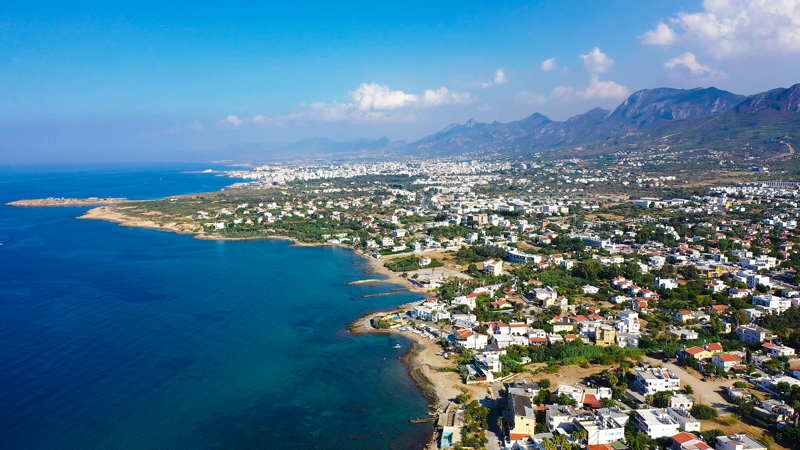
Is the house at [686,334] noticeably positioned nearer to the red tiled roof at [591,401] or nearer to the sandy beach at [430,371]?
the red tiled roof at [591,401]

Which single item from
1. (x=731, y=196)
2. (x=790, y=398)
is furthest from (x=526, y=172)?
(x=790, y=398)

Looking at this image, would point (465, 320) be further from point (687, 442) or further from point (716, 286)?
point (716, 286)

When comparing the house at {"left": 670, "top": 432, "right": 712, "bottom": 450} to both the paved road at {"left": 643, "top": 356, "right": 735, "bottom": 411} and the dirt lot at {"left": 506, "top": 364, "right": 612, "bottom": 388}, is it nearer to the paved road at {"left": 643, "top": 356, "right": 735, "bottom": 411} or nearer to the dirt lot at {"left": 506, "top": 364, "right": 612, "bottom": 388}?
the paved road at {"left": 643, "top": 356, "right": 735, "bottom": 411}

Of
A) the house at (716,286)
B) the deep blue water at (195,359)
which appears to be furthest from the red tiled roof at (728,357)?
the deep blue water at (195,359)

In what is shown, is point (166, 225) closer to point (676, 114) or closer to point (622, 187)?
point (622, 187)

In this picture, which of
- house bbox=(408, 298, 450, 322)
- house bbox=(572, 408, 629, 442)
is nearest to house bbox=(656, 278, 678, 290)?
house bbox=(408, 298, 450, 322)

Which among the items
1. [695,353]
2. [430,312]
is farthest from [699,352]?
[430,312]

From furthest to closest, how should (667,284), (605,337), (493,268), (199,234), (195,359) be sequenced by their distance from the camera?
1. (199,234)
2. (493,268)
3. (667,284)
4. (605,337)
5. (195,359)
